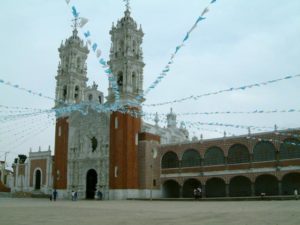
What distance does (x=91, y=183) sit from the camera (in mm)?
45938

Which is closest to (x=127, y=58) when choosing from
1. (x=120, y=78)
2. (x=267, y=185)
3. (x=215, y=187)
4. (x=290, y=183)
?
(x=120, y=78)

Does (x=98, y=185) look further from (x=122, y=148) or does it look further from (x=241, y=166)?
(x=241, y=166)

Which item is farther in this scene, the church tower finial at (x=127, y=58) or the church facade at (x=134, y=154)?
the church tower finial at (x=127, y=58)

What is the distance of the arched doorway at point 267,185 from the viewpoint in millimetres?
39406

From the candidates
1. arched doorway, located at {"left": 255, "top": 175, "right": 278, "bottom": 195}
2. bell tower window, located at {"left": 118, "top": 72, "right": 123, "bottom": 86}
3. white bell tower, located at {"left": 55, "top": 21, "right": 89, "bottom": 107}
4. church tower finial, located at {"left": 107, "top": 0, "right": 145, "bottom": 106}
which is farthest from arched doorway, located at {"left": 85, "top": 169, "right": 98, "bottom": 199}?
arched doorway, located at {"left": 255, "top": 175, "right": 278, "bottom": 195}

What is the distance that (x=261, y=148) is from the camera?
1494 inches

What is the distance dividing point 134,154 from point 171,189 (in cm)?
810

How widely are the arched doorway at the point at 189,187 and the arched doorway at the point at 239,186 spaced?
420cm

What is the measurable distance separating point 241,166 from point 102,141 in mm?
16861

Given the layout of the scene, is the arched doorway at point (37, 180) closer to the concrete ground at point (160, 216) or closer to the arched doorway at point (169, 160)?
the arched doorway at point (169, 160)

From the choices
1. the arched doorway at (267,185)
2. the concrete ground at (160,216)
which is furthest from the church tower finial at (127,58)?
the concrete ground at (160,216)

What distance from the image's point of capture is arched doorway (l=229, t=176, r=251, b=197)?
135ft

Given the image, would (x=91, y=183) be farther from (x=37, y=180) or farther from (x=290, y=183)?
(x=290, y=183)

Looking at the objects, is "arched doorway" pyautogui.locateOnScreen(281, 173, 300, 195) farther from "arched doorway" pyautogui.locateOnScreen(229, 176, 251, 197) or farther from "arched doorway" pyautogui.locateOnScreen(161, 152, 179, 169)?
"arched doorway" pyautogui.locateOnScreen(161, 152, 179, 169)
